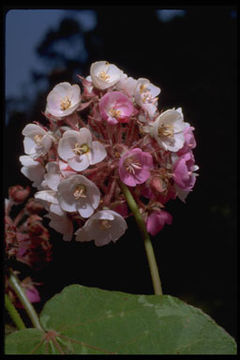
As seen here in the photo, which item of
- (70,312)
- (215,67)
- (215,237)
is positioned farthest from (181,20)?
(70,312)

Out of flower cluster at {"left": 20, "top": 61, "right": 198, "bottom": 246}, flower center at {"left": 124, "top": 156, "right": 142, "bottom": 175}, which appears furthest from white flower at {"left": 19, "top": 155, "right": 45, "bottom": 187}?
flower center at {"left": 124, "top": 156, "right": 142, "bottom": 175}

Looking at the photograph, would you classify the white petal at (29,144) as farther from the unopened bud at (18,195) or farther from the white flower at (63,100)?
the unopened bud at (18,195)

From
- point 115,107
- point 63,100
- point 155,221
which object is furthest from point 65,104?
point 155,221

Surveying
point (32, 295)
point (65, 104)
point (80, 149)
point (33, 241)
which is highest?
point (65, 104)

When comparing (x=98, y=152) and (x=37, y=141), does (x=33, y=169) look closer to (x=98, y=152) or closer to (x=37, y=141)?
(x=37, y=141)

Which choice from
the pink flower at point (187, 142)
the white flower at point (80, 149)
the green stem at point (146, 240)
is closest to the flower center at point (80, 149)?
the white flower at point (80, 149)

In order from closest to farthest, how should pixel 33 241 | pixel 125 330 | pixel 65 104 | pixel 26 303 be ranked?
pixel 125 330 < pixel 26 303 < pixel 65 104 < pixel 33 241

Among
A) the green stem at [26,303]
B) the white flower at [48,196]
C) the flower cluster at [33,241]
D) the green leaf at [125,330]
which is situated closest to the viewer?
the green leaf at [125,330]
